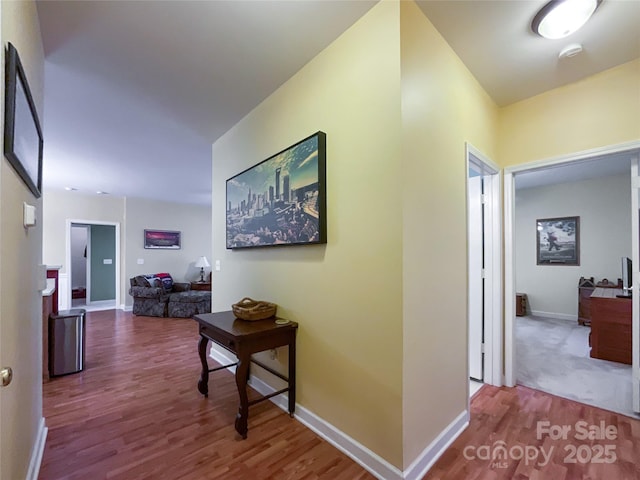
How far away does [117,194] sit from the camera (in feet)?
20.8

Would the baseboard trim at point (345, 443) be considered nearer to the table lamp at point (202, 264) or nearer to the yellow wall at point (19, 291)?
the yellow wall at point (19, 291)

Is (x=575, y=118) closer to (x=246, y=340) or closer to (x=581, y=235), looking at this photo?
(x=246, y=340)

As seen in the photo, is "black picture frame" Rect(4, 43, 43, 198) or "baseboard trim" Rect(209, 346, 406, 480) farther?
"baseboard trim" Rect(209, 346, 406, 480)

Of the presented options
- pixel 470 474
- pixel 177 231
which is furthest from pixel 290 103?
pixel 177 231

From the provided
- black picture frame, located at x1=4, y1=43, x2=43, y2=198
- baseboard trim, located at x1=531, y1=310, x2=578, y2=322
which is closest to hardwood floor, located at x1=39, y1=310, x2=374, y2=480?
black picture frame, located at x1=4, y1=43, x2=43, y2=198

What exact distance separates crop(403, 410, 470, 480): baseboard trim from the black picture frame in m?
2.27

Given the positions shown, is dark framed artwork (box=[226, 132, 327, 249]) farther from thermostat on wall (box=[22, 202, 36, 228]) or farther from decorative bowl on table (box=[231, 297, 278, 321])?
thermostat on wall (box=[22, 202, 36, 228])

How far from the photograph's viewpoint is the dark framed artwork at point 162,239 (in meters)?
Result: 6.89

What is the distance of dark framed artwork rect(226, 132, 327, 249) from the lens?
6.48 feet

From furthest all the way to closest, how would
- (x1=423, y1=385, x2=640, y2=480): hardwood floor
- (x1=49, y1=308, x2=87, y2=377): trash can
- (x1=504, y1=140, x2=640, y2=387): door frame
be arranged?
(x1=49, y1=308, x2=87, y2=377): trash can < (x1=504, y1=140, x2=640, y2=387): door frame < (x1=423, y1=385, x2=640, y2=480): hardwood floor

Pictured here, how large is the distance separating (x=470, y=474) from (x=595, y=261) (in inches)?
210

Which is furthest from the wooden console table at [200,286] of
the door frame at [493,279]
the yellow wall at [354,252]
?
the door frame at [493,279]

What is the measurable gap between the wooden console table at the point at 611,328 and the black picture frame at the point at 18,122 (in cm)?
501

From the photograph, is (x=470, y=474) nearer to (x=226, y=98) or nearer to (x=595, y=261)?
(x=226, y=98)
